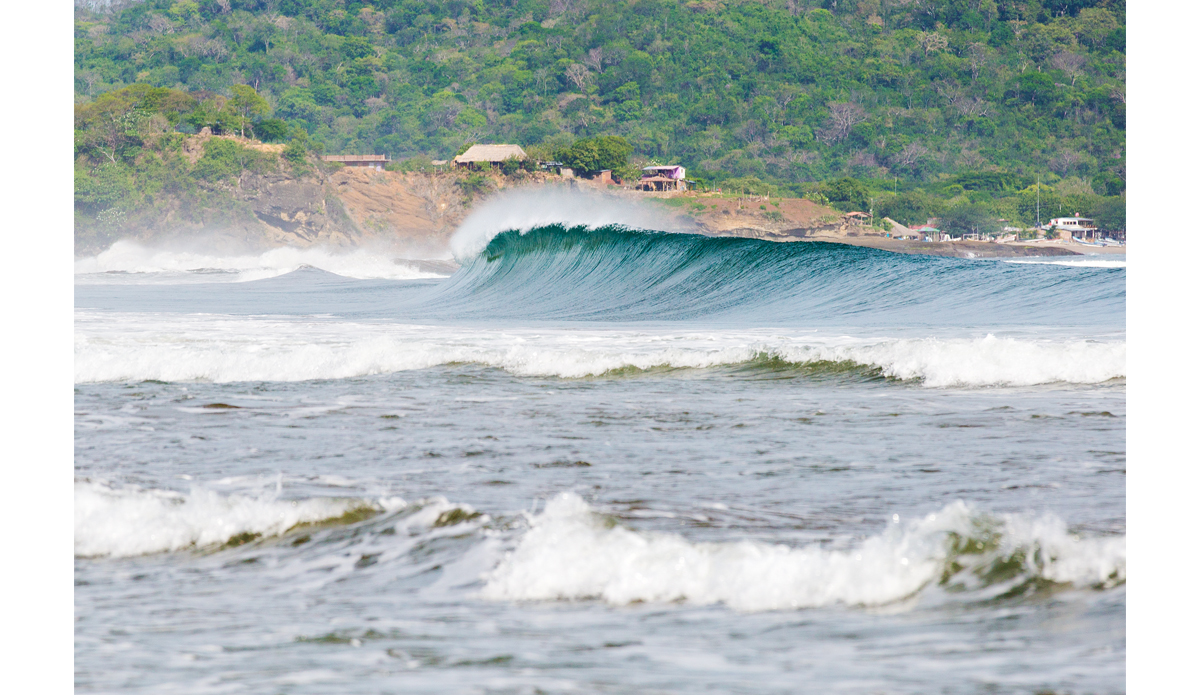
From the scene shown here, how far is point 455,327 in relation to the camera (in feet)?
50.8

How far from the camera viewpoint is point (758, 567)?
3.76m

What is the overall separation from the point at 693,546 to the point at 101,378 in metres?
7.10

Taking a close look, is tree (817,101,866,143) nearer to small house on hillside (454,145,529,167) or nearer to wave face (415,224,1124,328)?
small house on hillside (454,145,529,167)

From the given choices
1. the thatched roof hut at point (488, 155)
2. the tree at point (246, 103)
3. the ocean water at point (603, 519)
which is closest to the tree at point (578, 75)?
the thatched roof hut at point (488, 155)

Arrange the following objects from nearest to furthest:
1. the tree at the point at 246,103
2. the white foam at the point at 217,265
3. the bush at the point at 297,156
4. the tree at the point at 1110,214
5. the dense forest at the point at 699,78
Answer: the white foam at the point at 217,265, the bush at the point at 297,156, the tree at the point at 1110,214, the tree at the point at 246,103, the dense forest at the point at 699,78

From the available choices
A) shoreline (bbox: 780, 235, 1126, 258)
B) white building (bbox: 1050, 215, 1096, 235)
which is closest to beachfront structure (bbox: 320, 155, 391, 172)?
shoreline (bbox: 780, 235, 1126, 258)

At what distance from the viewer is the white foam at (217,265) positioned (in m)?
47.1

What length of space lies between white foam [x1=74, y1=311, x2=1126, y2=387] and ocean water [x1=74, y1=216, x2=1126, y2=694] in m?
0.04

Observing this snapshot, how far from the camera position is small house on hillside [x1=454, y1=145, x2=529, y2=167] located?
91.9 m

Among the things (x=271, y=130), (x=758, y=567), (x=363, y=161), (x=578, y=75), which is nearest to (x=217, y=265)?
(x=271, y=130)

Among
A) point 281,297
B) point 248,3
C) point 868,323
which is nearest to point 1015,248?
point 281,297

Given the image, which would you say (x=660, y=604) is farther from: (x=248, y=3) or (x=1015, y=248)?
(x=248, y=3)

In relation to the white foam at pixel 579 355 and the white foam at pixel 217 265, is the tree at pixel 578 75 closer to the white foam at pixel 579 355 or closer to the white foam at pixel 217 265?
the white foam at pixel 217 265

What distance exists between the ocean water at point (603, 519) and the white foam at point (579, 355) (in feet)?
0.15
